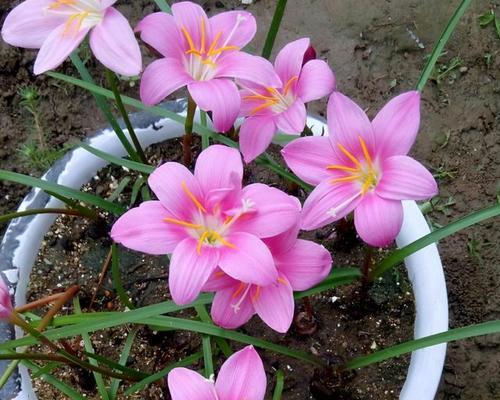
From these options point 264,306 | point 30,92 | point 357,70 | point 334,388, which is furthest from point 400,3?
point 264,306

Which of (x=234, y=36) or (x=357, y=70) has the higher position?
(x=234, y=36)

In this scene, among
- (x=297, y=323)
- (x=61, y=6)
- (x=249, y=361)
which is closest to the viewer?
(x=249, y=361)

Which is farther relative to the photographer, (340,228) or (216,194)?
(340,228)

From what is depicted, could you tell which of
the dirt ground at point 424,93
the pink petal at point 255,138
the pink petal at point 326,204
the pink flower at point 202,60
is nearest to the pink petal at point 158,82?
the pink flower at point 202,60

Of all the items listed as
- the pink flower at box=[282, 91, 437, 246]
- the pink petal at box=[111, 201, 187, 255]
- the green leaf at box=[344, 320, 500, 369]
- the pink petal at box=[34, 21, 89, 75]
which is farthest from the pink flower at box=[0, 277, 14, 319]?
the green leaf at box=[344, 320, 500, 369]

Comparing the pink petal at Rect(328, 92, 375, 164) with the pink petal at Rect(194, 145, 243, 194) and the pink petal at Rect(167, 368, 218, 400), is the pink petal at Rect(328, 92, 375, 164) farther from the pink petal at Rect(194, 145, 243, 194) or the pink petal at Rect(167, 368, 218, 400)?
the pink petal at Rect(167, 368, 218, 400)


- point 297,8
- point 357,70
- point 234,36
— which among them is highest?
point 234,36

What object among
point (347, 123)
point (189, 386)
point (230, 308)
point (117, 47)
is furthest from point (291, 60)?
point (189, 386)

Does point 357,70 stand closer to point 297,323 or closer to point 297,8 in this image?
point 297,8
